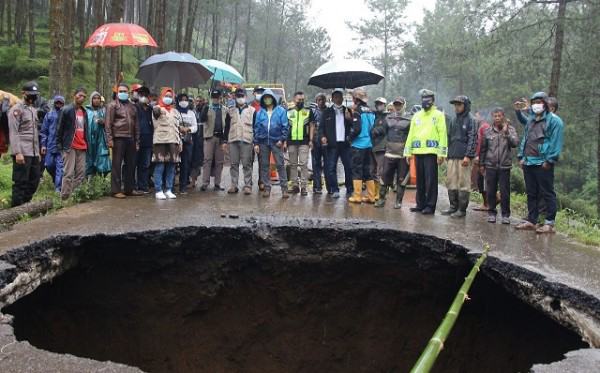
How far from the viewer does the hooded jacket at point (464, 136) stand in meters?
7.35

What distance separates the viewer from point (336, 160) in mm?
8844

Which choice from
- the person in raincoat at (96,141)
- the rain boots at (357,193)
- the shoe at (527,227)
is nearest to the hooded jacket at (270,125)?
the rain boots at (357,193)

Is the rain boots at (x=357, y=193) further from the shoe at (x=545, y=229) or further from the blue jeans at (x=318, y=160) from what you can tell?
the shoe at (x=545, y=229)

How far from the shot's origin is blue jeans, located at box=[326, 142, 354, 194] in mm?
8655

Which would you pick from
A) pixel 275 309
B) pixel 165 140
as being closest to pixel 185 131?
pixel 165 140

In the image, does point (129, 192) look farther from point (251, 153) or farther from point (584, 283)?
point (584, 283)

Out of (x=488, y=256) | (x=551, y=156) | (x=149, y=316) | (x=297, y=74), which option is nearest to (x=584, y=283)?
(x=488, y=256)

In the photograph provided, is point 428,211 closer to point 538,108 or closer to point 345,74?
point 538,108

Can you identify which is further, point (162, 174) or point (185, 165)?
point (185, 165)

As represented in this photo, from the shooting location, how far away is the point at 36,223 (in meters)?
5.91

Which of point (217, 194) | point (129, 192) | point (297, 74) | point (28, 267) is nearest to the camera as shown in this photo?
point (28, 267)

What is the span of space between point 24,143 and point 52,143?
687mm

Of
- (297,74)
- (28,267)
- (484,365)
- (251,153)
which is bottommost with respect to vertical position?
(484,365)

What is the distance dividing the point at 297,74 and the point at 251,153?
4255 centimetres
